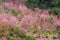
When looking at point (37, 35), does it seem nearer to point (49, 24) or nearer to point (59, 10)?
point (49, 24)

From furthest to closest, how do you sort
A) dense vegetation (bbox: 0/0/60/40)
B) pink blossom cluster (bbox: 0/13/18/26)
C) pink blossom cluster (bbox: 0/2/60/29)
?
pink blossom cluster (bbox: 0/2/60/29), pink blossom cluster (bbox: 0/13/18/26), dense vegetation (bbox: 0/0/60/40)

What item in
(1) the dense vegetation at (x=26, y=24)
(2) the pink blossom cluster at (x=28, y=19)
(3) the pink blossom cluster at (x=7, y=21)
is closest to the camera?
(1) the dense vegetation at (x=26, y=24)

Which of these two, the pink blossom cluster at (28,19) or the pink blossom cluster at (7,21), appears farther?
the pink blossom cluster at (28,19)

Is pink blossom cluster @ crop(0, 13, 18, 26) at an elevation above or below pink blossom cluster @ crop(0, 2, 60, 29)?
above

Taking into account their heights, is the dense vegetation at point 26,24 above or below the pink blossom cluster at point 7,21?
below

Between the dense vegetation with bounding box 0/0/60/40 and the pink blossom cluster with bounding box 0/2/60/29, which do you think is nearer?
the dense vegetation with bounding box 0/0/60/40

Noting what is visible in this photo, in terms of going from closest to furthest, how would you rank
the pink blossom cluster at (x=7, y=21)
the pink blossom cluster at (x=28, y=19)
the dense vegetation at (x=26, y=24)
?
the dense vegetation at (x=26, y=24) → the pink blossom cluster at (x=7, y=21) → the pink blossom cluster at (x=28, y=19)

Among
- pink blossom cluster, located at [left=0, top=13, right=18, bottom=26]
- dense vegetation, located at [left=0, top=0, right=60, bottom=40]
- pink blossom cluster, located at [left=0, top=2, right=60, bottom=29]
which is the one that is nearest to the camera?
dense vegetation, located at [left=0, top=0, right=60, bottom=40]

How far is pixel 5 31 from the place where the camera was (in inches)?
516

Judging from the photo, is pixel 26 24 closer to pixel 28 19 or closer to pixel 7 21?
pixel 28 19

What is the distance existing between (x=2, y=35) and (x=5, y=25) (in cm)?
66

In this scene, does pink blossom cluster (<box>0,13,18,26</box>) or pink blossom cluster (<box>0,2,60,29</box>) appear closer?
pink blossom cluster (<box>0,13,18,26</box>)

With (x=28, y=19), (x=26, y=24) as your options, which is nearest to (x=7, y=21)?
(x=26, y=24)

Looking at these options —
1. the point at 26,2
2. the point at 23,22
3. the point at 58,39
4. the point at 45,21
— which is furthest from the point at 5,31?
the point at 26,2
